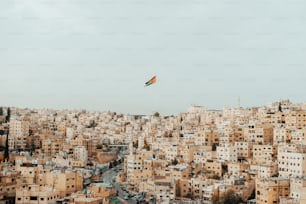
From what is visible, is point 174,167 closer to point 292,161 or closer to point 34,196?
point 292,161

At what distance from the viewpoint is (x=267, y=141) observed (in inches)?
392

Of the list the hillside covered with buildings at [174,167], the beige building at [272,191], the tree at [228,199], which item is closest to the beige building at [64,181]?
the hillside covered with buildings at [174,167]

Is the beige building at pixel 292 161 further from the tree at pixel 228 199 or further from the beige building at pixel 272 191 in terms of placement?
the tree at pixel 228 199

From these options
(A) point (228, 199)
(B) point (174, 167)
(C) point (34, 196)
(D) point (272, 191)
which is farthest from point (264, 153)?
(C) point (34, 196)

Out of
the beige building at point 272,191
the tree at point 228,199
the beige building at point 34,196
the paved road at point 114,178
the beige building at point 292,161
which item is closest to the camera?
the beige building at point 272,191

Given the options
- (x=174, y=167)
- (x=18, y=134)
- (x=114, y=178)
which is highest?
(x=18, y=134)

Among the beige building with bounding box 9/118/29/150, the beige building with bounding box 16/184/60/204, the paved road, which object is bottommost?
the paved road

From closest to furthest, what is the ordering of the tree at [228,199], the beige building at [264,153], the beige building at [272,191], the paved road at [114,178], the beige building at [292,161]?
the beige building at [272,191], the tree at [228,199], the beige building at [292,161], the paved road at [114,178], the beige building at [264,153]

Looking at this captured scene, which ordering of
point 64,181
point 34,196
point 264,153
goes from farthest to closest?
1. point 264,153
2. point 64,181
3. point 34,196

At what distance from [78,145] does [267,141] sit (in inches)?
199

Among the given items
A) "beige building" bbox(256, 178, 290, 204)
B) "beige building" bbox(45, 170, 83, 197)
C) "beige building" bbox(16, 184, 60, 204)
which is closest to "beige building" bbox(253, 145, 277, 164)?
"beige building" bbox(256, 178, 290, 204)

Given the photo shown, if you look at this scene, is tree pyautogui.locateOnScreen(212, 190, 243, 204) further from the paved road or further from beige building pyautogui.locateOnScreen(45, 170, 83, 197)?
beige building pyautogui.locateOnScreen(45, 170, 83, 197)

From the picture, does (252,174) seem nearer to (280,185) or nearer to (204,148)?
(280,185)

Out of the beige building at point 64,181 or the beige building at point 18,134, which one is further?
the beige building at point 18,134
